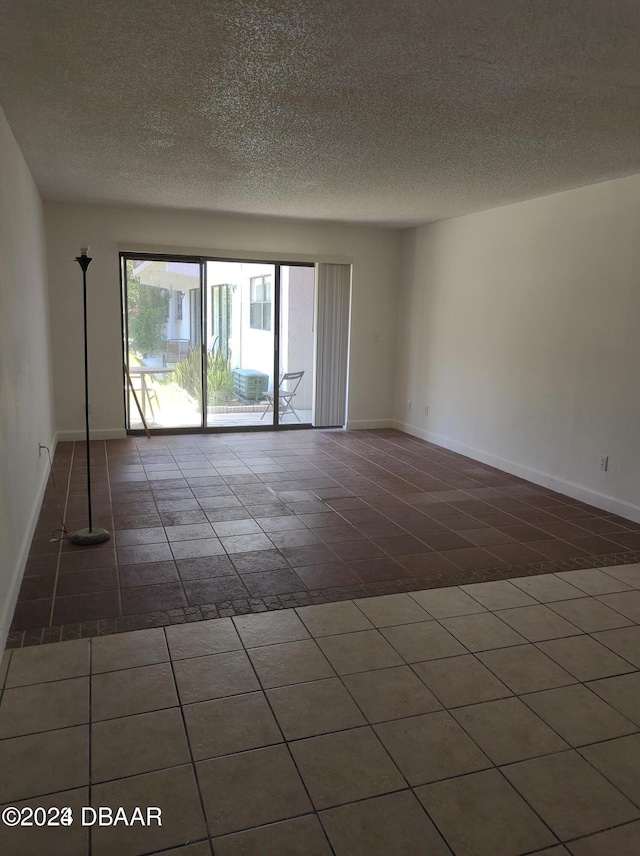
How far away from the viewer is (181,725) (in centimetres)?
205

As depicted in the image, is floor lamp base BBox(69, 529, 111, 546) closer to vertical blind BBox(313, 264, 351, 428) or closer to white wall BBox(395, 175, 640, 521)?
white wall BBox(395, 175, 640, 521)

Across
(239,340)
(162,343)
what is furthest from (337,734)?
(239,340)

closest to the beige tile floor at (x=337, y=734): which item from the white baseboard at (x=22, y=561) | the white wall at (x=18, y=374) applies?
the white baseboard at (x=22, y=561)

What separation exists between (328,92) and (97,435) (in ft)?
15.4

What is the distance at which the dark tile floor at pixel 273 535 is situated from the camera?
9.66 feet

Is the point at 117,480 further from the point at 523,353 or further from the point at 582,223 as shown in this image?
the point at 582,223

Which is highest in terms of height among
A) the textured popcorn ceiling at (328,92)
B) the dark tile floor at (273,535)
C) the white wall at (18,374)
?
the textured popcorn ceiling at (328,92)

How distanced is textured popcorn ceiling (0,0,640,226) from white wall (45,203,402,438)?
1333 mm

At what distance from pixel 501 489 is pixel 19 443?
355 centimetres

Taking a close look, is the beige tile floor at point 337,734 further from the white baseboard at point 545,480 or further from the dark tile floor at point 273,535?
the white baseboard at point 545,480

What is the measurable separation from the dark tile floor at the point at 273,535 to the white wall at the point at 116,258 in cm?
77

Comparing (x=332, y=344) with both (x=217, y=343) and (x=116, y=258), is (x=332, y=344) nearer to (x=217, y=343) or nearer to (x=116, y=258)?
(x=217, y=343)

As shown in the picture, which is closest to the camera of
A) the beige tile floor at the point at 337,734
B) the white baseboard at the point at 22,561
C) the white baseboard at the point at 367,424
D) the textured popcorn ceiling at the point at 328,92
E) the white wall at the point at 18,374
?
the beige tile floor at the point at 337,734

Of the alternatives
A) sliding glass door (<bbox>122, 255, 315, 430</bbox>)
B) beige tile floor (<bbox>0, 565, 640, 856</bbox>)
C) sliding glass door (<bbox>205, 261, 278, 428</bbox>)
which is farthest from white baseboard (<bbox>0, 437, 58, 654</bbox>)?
sliding glass door (<bbox>205, 261, 278, 428</bbox>)
